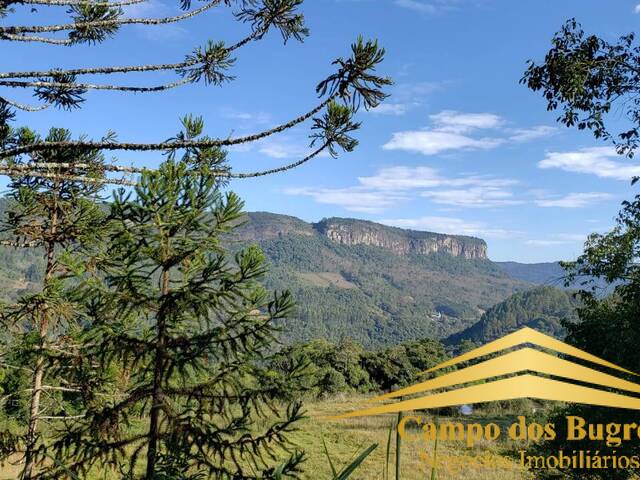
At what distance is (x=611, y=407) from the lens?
27.3ft

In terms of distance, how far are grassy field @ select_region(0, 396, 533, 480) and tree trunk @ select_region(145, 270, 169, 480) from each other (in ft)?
25.0

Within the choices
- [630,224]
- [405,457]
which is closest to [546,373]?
[630,224]

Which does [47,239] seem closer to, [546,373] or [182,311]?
[182,311]

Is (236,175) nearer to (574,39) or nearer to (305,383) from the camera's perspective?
(305,383)

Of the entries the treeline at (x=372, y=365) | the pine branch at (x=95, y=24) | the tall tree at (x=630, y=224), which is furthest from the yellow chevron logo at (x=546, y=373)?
the treeline at (x=372, y=365)

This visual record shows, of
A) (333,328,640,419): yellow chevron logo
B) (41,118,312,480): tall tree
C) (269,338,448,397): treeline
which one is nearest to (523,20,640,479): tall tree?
(333,328,640,419): yellow chevron logo

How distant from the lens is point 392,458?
54.1ft

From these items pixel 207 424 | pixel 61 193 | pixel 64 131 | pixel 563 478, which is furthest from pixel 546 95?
pixel 61 193

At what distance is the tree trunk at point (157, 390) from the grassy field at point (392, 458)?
761 centimetres

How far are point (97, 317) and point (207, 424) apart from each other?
1419 mm

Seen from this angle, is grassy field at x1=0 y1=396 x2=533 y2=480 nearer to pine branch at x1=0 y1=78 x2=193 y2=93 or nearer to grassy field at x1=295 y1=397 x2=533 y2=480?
grassy field at x1=295 y1=397 x2=533 y2=480

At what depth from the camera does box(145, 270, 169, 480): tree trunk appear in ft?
11.8

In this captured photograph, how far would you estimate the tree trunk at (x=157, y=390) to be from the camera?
3.58 m

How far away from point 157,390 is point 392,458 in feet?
49.0
